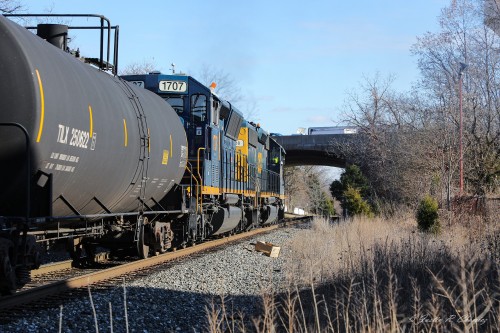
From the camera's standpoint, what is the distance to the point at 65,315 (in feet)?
25.0

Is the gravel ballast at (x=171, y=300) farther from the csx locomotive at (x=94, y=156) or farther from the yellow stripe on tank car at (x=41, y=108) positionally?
the yellow stripe on tank car at (x=41, y=108)

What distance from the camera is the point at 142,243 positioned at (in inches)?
509

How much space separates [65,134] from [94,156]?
971 millimetres

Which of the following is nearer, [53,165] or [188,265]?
[53,165]

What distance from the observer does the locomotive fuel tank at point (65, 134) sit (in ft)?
24.6

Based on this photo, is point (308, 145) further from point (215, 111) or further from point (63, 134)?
point (63, 134)

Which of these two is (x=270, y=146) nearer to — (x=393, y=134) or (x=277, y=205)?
(x=277, y=205)

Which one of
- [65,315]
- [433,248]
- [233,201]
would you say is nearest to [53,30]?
[65,315]

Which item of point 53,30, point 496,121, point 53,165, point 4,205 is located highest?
point 496,121

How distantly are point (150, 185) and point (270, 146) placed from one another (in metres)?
19.4

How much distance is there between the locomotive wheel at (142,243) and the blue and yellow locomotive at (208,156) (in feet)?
5.22

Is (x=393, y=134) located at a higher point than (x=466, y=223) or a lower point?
higher

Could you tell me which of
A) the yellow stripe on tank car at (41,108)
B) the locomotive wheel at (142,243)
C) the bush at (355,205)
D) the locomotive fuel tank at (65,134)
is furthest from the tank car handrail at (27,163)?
the bush at (355,205)

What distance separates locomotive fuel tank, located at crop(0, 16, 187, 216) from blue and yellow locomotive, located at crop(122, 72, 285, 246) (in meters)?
3.53
